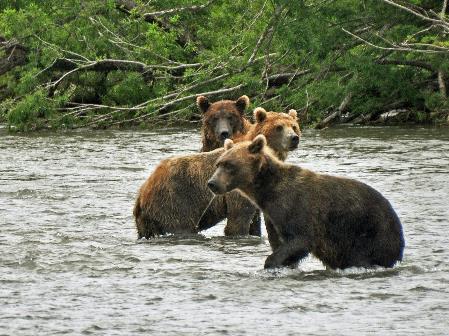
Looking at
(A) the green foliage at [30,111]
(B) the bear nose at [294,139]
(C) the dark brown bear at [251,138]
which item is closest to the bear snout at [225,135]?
(C) the dark brown bear at [251,138]

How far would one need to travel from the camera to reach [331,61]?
18.3m

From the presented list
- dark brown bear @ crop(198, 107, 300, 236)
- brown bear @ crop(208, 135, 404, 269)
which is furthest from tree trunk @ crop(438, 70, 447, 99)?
brown bear @ crop(208, 135, 404, 269)

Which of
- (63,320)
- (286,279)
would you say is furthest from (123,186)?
(63,320)

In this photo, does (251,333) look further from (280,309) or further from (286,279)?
(286,279)

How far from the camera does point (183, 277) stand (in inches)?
301

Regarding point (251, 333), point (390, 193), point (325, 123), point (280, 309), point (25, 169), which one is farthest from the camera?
point (325, 123)

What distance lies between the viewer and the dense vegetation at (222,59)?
1800cm

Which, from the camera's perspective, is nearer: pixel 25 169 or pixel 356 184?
pixel 356 184

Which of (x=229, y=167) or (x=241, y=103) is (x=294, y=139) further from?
(x=229, y=167)

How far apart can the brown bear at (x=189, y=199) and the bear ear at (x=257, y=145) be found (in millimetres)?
1399

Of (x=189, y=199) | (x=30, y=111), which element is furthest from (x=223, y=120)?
(x=30, y=111)

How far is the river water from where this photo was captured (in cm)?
631

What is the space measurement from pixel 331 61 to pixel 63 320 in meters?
12.4

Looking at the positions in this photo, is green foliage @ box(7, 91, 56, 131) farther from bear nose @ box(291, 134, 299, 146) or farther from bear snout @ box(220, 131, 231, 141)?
bear nose @ box(291, 134, 299, 146)
